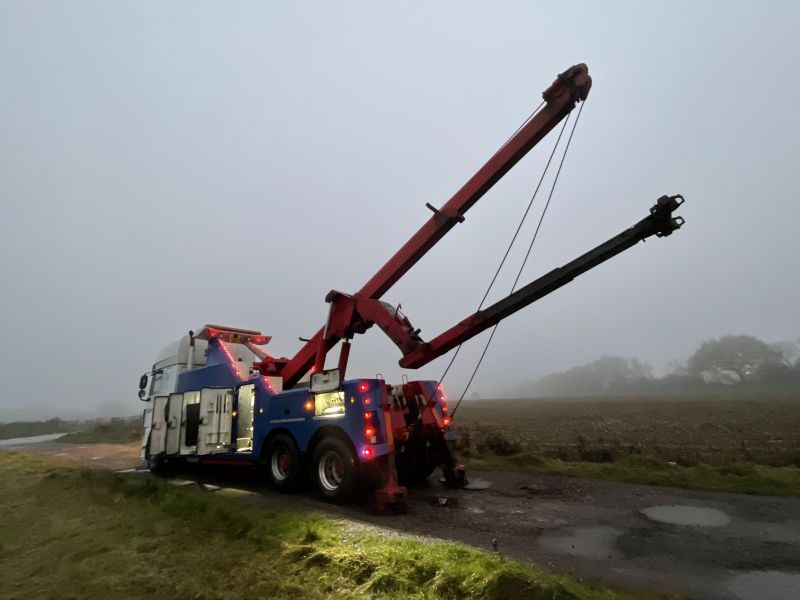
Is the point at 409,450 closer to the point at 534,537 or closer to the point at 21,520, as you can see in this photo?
the point at 534,537

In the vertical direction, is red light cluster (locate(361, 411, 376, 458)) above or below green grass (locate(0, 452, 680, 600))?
above

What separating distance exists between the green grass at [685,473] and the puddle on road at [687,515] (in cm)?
155

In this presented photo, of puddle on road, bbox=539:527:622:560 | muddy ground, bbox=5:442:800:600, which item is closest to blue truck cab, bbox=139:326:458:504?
muddy ground, bbox=5:442:800:600

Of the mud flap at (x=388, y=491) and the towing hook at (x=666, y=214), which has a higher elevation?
the towing hook at (x=666, y=214)

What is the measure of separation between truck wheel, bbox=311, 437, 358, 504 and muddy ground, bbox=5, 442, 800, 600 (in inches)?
10.5

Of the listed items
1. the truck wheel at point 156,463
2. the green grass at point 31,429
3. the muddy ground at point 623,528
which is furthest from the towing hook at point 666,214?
the green grass at point 31,429

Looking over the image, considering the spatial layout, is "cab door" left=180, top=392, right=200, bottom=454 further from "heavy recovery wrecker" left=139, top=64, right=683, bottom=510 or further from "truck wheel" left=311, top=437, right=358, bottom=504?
"truck wheel" left=311, top=437, right=358, bottom=504

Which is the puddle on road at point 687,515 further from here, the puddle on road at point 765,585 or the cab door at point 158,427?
the cab door at point 158,427

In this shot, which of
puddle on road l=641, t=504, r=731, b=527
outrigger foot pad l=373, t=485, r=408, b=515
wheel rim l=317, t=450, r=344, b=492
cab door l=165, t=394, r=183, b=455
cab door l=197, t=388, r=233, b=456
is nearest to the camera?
puddle on road l=641, t=504, r=731, b=527

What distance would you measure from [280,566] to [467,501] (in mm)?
4473

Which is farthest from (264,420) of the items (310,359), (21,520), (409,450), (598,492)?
(598,492)

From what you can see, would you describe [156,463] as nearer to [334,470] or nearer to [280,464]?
[280,464]

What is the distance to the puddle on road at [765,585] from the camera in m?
3.81

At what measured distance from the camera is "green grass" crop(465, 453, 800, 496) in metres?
7.74
